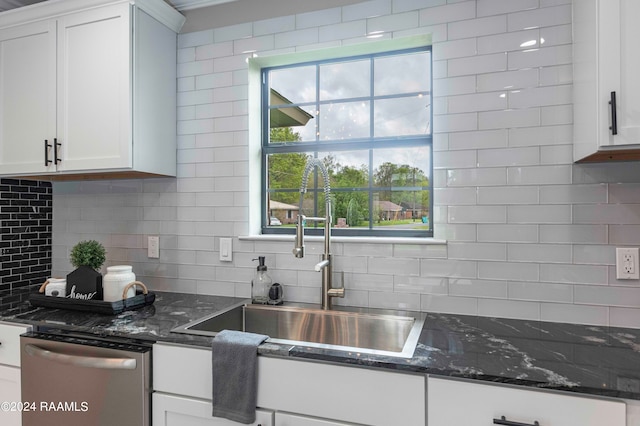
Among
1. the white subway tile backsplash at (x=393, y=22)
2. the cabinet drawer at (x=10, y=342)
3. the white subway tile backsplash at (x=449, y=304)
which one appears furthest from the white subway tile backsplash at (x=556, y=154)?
the cabinet drawer at (x=10, y=342)

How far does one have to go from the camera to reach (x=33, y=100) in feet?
6.98

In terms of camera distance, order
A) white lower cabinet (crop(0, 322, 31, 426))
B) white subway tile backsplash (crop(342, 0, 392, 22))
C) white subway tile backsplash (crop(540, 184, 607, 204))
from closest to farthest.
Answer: white subway tile backsplash (crop(540, 184, 607, 204)), white lower cabinet (crop(0, 322, 31, 426)), white subway tile backsplash (crop(342, 0, 392, 22))

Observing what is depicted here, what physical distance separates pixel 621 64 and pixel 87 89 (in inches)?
89.4

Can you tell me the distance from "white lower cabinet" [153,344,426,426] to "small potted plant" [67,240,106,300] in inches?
Result: 28.8

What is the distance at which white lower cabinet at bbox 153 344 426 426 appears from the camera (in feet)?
3.99

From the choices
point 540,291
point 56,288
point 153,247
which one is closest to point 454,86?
point 540,291

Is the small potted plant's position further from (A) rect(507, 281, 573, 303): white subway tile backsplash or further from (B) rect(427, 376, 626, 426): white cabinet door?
(A) rect(507, 281, 573, 303): white subway tile backsplash

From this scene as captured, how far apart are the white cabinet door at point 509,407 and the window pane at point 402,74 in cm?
140

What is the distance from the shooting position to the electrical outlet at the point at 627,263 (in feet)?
5.11

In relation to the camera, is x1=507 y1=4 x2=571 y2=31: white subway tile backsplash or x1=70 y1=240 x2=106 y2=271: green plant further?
x1=70 y1=240 x2=106 y2=271: green plant

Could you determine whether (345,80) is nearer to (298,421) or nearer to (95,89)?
(95,89)

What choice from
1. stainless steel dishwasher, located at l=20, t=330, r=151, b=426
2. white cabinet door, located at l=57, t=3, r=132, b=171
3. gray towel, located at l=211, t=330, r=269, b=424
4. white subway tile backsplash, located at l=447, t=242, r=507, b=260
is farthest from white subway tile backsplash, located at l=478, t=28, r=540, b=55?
stainless steel dishwasher, located at l=20, t=330, r=151, b=426

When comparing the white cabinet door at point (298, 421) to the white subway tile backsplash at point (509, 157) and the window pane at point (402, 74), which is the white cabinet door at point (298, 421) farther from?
the window pane at point (402, 74)

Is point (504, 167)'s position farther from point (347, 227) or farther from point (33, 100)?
point (33, 100)
